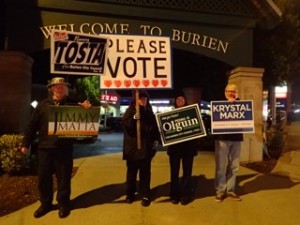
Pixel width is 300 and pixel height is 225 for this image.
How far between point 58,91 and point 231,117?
2.68 metres

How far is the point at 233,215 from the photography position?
19.0ft

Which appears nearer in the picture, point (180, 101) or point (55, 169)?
point (55, 169)

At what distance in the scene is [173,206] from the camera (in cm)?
613

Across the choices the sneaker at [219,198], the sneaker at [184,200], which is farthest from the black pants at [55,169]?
the sneaker at [219,198]

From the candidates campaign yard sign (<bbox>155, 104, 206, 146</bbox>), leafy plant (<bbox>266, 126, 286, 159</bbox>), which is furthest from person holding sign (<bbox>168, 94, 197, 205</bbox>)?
leafy plant (<bbox>266, 126, 286, 159</bbox>)

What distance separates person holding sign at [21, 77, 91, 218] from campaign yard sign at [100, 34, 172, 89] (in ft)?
2.34

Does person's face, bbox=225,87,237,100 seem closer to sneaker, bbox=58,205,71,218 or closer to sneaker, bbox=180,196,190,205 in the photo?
sneaker, bbox=180,196,190,205

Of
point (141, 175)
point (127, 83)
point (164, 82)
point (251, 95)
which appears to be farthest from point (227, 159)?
point (251, 95)

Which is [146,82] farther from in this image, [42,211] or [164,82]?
[42,211]

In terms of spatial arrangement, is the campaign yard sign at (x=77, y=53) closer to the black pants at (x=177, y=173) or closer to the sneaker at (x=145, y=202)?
the black pants at (x=177, y=173)

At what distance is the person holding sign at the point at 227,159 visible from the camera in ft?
21.2

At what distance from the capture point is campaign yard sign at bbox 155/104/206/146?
6246 mm

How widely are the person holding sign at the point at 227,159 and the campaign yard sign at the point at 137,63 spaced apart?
1.12 metres

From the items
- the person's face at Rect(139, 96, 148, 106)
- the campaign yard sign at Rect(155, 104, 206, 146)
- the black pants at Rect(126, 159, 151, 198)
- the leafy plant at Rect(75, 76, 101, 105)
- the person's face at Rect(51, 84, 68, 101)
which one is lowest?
the black pants at Rect(126, 159, 151, 198)
